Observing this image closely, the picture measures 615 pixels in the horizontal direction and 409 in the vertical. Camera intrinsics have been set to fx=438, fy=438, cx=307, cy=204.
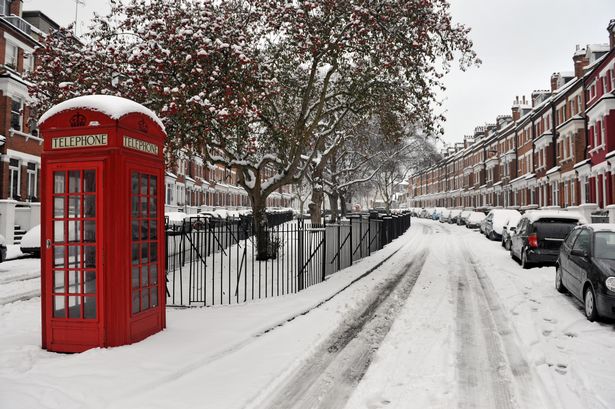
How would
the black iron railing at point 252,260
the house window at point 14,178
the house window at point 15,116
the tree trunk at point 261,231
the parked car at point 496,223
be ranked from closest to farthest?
the black iron railing at point 252,260, the tree trunk at point 261,231, the house window at point 14,178, the house window at point 15,116, the parked car at point 496,223

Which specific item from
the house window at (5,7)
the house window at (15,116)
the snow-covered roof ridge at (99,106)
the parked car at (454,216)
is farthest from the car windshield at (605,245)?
the parked car at (454,216)

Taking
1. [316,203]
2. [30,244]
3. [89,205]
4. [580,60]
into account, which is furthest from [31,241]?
[580,60]

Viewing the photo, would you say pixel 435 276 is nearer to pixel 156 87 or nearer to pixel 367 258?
pixel 367 258

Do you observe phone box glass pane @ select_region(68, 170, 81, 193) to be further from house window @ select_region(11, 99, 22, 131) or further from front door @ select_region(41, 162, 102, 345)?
house window @ select_region(11, 99, 22, 131)

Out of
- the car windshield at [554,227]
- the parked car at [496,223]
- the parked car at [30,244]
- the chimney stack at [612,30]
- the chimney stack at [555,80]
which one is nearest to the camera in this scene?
the car windshield at [554,227]

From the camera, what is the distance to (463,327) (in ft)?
23.8

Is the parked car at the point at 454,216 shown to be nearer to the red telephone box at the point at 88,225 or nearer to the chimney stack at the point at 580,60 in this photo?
the chimney stack at the point at 580,60

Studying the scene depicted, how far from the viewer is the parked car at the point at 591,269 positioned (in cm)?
710

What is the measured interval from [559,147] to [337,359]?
35.8 metres

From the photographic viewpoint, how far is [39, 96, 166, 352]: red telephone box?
18.7 ft

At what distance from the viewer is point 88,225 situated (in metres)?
5.85

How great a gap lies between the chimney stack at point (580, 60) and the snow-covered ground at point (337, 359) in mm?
29072

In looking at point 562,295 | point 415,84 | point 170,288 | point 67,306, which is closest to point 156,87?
point 170,288

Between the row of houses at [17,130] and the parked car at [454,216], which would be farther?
the parked car at [454,216]
